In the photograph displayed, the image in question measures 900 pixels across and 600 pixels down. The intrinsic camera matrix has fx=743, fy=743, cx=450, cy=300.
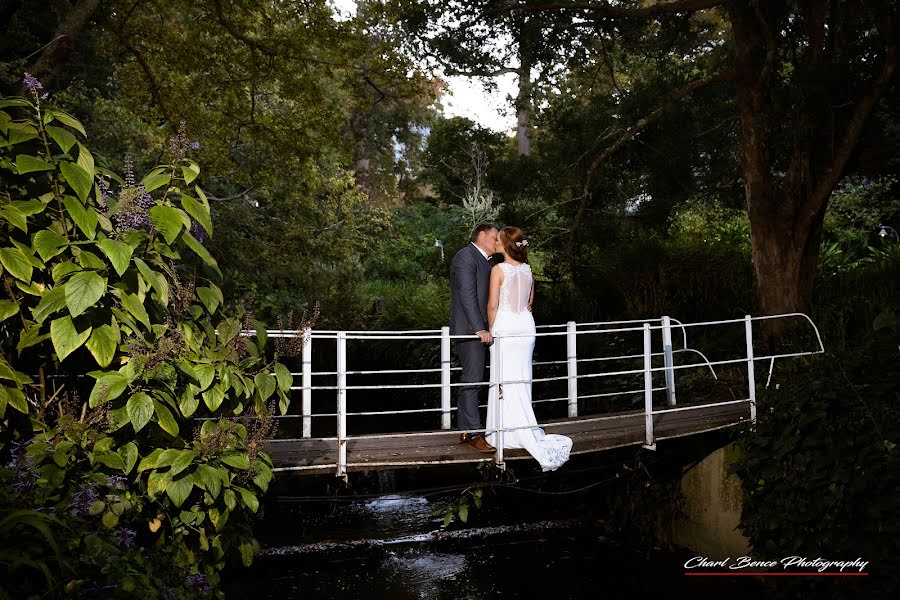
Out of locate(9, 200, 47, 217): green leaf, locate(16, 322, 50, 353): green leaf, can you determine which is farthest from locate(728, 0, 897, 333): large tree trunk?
locate(16, 322, 50, 353): green leaf

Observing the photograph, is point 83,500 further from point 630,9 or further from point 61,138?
point 630,9

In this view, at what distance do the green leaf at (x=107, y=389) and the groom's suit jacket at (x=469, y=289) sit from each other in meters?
3.39

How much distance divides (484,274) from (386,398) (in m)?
10.5

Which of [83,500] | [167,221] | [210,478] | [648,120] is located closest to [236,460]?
[210,478]

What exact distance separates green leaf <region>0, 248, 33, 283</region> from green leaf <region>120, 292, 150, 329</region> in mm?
393

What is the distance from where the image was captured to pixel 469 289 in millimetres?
6469

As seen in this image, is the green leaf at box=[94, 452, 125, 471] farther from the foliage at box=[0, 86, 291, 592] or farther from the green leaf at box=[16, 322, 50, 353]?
the green leaf at box=[16, 322, 50, 353]

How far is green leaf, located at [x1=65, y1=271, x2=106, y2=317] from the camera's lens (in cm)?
311

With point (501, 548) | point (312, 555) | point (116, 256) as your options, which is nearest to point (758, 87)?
point (501, 548)

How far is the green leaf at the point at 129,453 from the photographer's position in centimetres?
356

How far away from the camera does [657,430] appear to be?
7203 millimetres

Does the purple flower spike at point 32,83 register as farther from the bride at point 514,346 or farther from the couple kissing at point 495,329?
the bride at point 514,346

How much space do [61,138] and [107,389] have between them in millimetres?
1150

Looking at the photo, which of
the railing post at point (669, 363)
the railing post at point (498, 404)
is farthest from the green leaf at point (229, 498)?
the railing post at point (669, 363)
